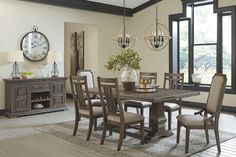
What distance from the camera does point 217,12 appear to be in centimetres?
691

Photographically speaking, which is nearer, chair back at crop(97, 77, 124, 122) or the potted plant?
chair back at crop(97, 77, 124, 122)

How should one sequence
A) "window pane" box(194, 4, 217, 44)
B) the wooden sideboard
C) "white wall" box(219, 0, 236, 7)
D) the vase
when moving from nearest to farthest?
the vase → the wooden sideboard → "white wall" box(219, 0, 236, 7) → "window pane" box(194, 4, 217, 44)

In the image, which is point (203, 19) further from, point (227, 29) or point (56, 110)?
point (56, 110)

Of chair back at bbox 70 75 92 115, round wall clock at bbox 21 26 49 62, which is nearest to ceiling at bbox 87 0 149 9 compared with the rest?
round wall clock at bbox 21 26 49 62

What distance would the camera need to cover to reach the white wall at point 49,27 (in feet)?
20.9

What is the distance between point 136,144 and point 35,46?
3.98 m

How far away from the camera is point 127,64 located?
15.4 ft

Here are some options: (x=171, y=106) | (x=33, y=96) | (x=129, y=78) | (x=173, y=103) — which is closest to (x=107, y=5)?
(x=33, y=96)

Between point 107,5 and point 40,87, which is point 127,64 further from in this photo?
point 107,5

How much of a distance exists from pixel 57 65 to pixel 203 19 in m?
4.07

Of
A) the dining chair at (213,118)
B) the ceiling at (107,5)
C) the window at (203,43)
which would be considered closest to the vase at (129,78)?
the dining chair at (213,118)

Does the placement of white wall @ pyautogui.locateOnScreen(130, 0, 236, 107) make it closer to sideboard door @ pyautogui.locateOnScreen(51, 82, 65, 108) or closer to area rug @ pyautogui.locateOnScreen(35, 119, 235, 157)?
sideboard door @ pyautogui.locateOnScreen(51, 82, 65, 108)

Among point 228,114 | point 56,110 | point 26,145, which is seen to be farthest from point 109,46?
point 26,145

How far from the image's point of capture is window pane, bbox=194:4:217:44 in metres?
7.22
